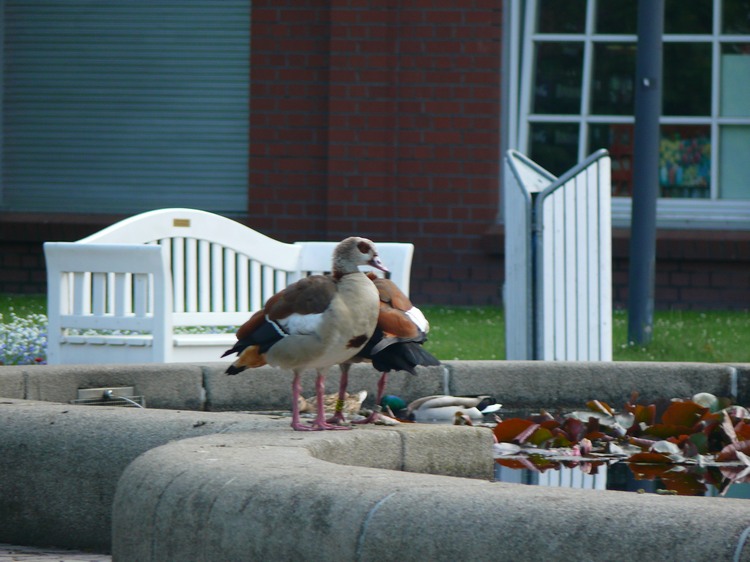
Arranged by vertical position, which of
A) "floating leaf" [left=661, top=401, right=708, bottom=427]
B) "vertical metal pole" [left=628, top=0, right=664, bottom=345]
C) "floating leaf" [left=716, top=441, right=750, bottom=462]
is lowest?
"floating leaf" [left=716, top=441, right=750, bottom=462]

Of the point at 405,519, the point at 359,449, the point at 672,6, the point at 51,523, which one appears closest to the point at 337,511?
the point at 405,519

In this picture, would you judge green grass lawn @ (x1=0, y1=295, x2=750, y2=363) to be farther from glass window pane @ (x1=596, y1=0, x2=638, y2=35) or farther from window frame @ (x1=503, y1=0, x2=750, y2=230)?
glass window pane @ (x1=596, y1=0, x2=638, y2=35)

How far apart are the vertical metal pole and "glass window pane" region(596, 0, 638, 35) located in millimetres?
3471

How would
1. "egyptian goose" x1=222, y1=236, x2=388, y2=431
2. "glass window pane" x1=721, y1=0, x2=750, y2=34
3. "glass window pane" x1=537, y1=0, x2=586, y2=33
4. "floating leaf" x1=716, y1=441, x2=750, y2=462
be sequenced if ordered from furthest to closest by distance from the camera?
"glass window pane" x1=537, y1=0, x2=586, y2=33
"glass window pane" x1=721, y1=0, x2=750, y2=34
"floating leaf" x1=716, y1=441, x2=750, y2=462
"egyptian goose" x1=222, y1=236, x2=388, y2=431

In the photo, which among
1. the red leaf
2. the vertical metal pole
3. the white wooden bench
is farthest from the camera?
the vertical metal pole

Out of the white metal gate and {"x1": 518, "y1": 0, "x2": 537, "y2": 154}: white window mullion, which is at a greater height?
{"x1": 518, "y1": 0, "x2": 537, "y2": 154}: white window mullion

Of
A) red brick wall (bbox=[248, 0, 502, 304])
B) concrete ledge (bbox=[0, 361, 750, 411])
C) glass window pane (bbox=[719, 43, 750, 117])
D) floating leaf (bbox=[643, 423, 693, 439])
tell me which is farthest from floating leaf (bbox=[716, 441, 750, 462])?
glass window pane (bbox=[719, 43, 750, 117])

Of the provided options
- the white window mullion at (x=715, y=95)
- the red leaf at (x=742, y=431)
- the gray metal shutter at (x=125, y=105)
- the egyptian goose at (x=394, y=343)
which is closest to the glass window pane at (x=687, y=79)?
the white window mullion at (x=715, y=95)

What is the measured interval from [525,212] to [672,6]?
6003 mm

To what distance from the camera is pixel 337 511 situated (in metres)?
2.54

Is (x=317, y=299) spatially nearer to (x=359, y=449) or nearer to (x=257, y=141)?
(x=359, y=449)

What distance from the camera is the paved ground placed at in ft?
11.5

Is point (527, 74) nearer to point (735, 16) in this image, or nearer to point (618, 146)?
point (618, 146)

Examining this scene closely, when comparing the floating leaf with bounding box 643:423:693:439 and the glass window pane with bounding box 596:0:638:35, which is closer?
the floating leaf with bounding box 643:423:693:439
